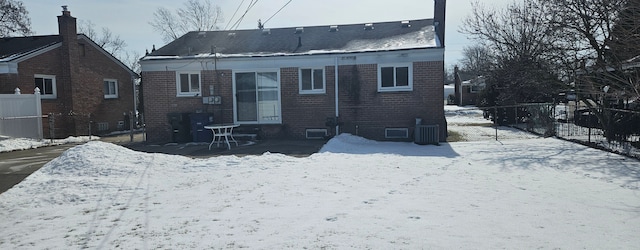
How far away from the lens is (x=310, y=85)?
15117mm

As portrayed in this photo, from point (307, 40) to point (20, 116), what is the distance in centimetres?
1094

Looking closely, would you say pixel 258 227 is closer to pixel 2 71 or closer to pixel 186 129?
pixel 186 129

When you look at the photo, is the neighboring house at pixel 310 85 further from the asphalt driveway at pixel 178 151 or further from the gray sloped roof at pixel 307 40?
the asphalt driveway at pixel 178 151

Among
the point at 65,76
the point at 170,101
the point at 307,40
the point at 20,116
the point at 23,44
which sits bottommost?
the point at 20,116

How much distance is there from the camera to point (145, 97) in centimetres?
1567

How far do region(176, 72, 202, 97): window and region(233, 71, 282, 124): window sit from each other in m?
1.51

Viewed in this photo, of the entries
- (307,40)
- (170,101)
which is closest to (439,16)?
(307,40)

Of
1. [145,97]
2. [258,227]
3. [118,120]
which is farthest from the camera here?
[118,120]

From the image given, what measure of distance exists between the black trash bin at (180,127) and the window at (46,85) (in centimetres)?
838

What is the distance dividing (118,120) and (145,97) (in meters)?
9.23

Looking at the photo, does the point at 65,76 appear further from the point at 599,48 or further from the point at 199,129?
the point at 599,48

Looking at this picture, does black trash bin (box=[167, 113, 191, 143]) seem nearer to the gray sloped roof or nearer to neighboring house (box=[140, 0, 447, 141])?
neighboring house (box=[140, 0, 447, 141])

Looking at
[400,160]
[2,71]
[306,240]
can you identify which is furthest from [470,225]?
[2,71]

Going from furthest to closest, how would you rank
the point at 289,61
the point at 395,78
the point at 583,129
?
1. the point at 583,129
2. the point at 289,61
3. the point at 395,78
